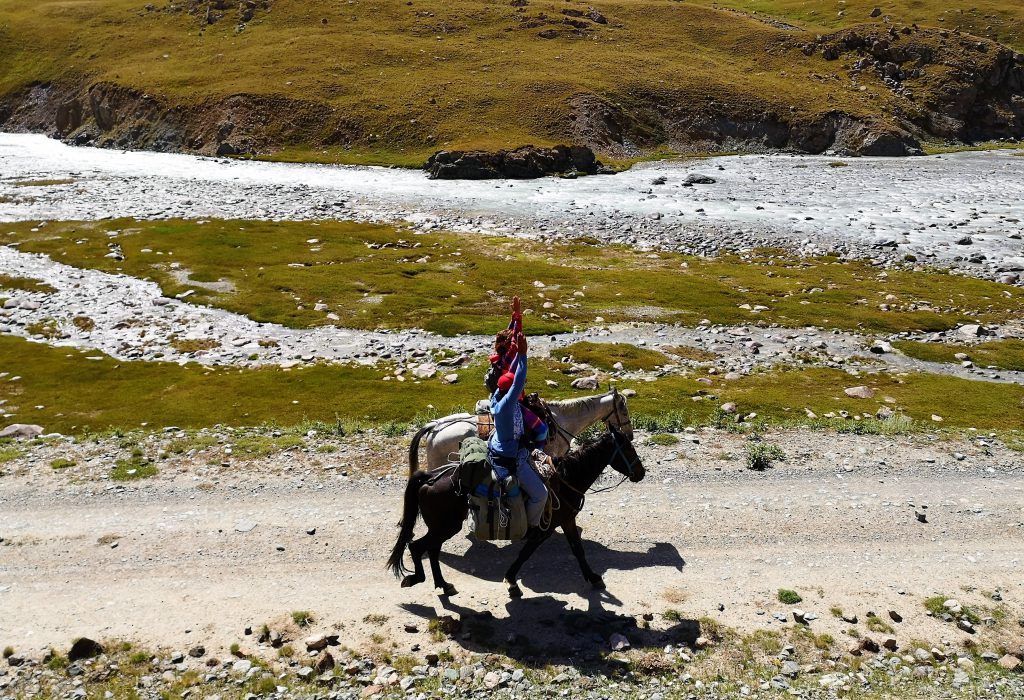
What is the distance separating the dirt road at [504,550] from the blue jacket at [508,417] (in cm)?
355

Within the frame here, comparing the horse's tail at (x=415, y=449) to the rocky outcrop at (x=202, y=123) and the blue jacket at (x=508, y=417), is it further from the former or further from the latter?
the rocky outcrop at (x=202, y=123)

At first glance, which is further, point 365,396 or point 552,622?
point 365,396

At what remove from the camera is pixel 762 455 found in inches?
961

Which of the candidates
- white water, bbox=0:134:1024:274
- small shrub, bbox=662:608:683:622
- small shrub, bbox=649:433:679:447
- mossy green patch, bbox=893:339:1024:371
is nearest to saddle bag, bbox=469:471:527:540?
small shrub, bbox=662:608:683:622

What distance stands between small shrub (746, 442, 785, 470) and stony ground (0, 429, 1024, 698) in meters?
0.46

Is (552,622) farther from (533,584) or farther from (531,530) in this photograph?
(531,530)

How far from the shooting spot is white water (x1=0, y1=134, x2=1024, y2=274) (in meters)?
69.5

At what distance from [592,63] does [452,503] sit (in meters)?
131

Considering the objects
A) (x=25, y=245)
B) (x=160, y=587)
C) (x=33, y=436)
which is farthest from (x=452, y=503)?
(x=25, y=245)

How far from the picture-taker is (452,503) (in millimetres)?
16672

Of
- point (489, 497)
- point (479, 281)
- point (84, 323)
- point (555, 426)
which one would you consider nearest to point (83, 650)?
point (489, 497)

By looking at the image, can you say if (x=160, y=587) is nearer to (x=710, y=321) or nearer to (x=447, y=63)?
(x=710, y=321)

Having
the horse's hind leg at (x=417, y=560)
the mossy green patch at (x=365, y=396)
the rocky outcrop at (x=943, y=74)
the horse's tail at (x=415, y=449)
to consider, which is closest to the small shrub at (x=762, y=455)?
the mossy green patch at (x=365, y=396)

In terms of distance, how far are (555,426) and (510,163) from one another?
269 ft
